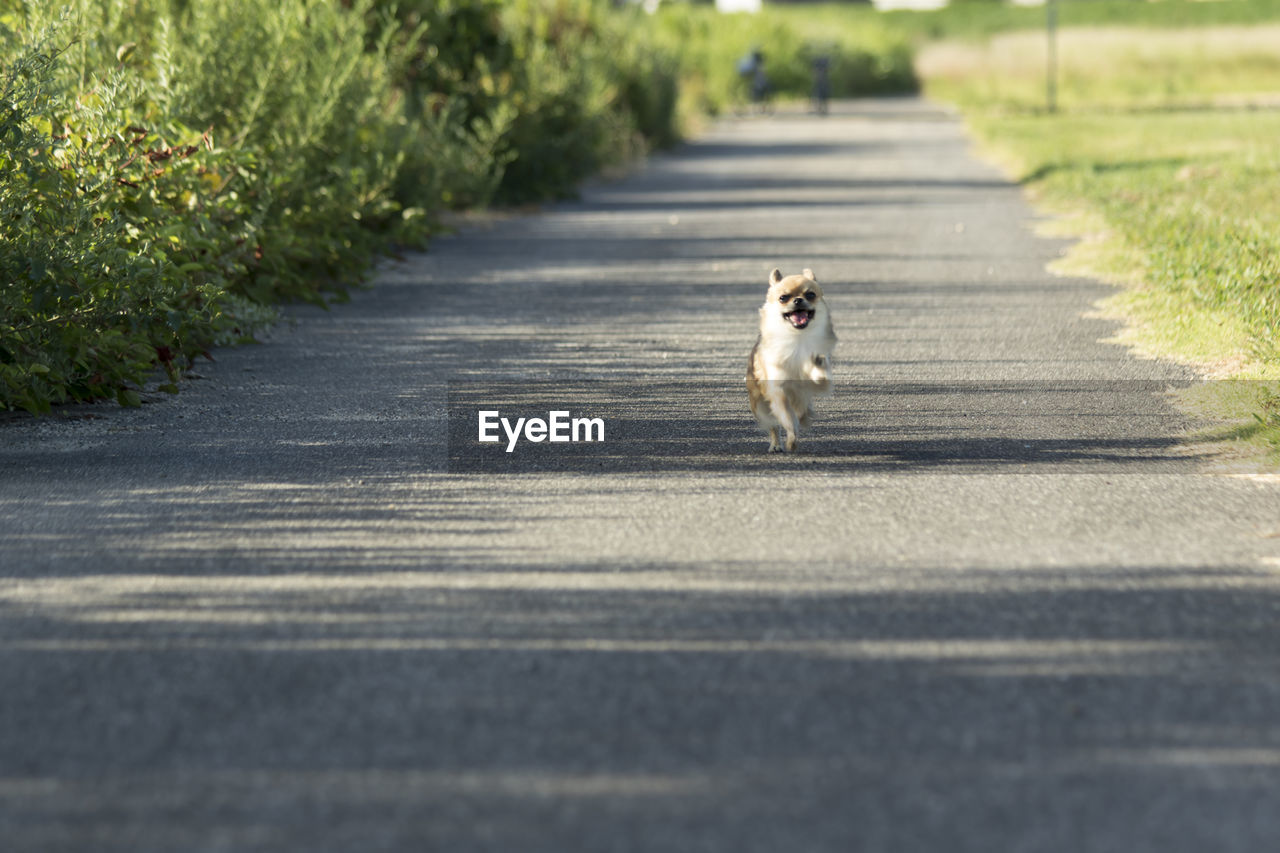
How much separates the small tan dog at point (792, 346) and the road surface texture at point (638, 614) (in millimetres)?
294

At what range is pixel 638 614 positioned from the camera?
184 inches

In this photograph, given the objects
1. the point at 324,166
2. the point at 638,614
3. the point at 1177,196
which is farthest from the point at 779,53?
the point at 638,614

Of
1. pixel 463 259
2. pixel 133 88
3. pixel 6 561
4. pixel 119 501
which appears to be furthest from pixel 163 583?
pixel 463 259

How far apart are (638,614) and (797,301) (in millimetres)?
2023

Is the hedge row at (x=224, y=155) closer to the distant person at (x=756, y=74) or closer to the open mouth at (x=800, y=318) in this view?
the open mouth at (x=800, y=318)

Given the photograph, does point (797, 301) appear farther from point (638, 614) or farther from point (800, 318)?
point (638, 614)

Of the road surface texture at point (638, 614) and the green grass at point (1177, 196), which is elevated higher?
the green grass at point (1177, 196)

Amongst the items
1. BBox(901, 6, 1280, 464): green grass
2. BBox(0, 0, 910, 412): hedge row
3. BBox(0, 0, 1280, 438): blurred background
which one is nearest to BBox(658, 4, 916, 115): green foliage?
BBox(901, 6, 1280, 464): green grass

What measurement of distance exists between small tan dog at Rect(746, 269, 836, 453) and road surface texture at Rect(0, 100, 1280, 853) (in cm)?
29

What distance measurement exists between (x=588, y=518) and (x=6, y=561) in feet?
6.46

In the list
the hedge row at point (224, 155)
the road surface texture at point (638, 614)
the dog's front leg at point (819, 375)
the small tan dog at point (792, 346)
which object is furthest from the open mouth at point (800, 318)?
the hedge row at point (224, 155)

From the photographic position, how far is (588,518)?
18.9 ft

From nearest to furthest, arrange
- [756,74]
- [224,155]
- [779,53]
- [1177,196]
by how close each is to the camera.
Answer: [224,155], [1177,196], [756,74], [779,53]

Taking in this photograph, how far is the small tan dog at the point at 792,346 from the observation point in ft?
20.8
